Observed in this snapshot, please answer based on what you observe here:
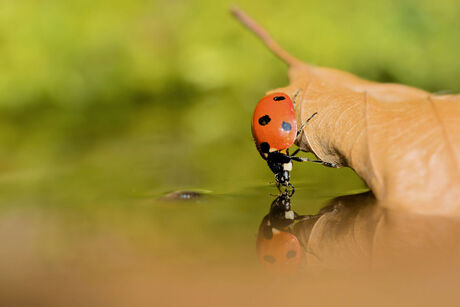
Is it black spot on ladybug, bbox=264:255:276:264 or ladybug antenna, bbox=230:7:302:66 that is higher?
ladybug antenna, bbox=230:7:302:66

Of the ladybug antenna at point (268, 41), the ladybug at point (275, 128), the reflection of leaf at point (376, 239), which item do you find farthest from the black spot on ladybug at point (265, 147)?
the reflection of leaf at point (376, 239)

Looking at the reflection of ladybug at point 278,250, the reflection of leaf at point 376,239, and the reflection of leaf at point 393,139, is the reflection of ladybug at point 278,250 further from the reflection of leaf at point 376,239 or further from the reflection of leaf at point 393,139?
the reflection of leaf at point 393,139

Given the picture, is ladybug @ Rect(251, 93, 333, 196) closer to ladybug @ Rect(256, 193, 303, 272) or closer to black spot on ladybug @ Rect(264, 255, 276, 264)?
ladybug @ Rect(256, 193, 303, 272)

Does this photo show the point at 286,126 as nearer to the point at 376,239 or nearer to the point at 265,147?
the point at 265,147

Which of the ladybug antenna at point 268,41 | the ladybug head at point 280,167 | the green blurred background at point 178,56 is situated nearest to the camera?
the ladybug head at point 280,167

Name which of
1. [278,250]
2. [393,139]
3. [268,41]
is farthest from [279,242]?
[268,41]

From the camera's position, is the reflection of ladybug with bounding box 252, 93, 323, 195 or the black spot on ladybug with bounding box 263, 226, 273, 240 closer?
the black spot on ladybug with bounding box 263, 226, 273, 240

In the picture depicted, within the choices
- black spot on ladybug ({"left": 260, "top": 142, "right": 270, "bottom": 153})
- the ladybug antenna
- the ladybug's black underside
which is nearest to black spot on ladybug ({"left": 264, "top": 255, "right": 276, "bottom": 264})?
the ladybug's black underside

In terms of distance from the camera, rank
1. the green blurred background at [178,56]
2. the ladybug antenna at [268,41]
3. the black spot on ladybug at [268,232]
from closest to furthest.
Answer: the black spot on ladybug at [268,232] → the ladybug antenna at [268,41] → the green blurred background at [178,56]
